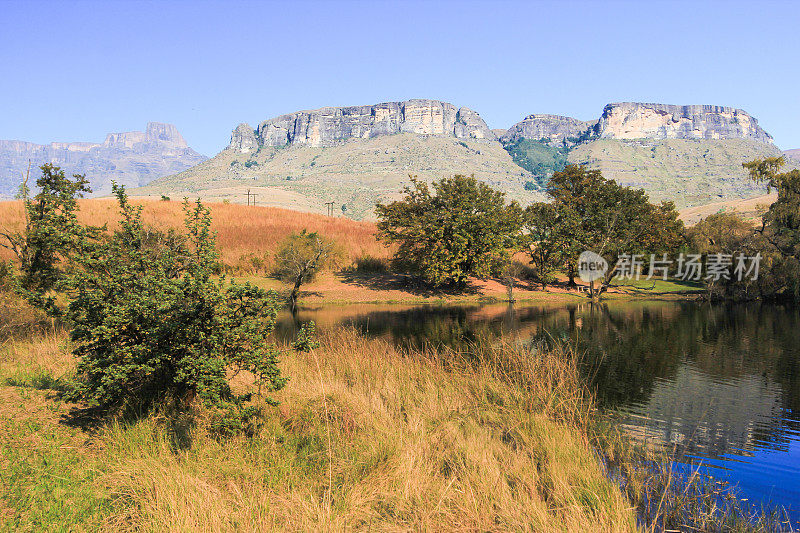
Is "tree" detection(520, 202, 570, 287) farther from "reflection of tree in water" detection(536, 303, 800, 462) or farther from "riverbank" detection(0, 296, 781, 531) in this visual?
"riverbank" detection(0, 296, 781, 531)

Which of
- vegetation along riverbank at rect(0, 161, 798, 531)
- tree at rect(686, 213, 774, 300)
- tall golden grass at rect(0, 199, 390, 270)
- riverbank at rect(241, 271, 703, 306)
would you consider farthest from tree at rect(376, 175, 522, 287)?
vegetation along riverbank at rect(0, 161, 798, 531)

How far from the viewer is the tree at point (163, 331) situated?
250 inches

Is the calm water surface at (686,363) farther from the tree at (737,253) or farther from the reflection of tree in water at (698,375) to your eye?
the tree at (737,253)

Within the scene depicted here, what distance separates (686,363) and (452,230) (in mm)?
20878

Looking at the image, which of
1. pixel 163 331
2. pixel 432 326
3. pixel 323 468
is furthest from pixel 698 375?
pixel 163 331

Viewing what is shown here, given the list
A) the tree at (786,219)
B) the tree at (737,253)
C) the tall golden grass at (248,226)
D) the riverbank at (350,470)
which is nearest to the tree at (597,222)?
the tree at (737,253)

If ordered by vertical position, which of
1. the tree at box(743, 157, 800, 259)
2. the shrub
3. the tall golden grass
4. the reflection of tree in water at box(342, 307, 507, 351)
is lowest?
the reflection of tree in water at box(342, 307, 507, 351)

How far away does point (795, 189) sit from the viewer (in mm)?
38844

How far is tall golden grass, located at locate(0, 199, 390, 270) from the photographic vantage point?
39.2 metres

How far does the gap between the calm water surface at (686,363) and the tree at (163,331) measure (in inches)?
209

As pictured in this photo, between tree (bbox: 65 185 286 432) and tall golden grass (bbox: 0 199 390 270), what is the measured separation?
27.8 metres

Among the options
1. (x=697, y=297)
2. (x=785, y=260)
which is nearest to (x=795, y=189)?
(x=785, y=260)

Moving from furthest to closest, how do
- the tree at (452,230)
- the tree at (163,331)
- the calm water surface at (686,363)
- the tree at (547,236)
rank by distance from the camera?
the tree at (547,236) < the tree at (452,230) < the calm water surface at (686,363) < the tree at (163,331)

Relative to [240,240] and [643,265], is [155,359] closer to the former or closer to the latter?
[240,240]
